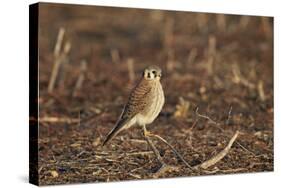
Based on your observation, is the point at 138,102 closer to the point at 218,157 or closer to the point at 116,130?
the point at 116,130

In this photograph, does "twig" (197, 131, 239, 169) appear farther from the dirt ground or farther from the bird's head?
the bird's head

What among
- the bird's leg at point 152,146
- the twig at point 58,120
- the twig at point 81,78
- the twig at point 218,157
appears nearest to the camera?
the bird's leg at point 152,146

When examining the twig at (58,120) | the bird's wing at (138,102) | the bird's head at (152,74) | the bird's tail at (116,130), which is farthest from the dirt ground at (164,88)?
the bird's head at (152,74)

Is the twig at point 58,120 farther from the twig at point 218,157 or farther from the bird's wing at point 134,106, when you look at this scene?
the twig at point 218,157

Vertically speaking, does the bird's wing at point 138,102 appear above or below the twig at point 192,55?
below

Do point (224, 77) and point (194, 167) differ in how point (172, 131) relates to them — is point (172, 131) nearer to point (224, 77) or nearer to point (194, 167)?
point (194, 167)

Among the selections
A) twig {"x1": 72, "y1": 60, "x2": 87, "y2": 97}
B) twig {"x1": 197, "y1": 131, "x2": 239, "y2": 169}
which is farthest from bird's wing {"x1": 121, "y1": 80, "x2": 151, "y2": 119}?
twig {"x1": 72, "y1": 60, "x2": 87, "y2": 97}

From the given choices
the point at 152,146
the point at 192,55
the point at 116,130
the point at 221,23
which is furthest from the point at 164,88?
the point at 116,130

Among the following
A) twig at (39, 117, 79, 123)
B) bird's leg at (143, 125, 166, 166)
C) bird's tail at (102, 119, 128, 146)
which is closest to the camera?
bird's tail at (102, 119, 128, 146)
